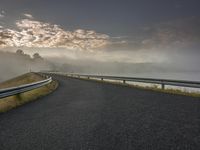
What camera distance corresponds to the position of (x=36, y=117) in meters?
7.91

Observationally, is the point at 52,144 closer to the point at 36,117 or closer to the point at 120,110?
the point at 36,117

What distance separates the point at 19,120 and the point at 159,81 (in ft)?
39.5

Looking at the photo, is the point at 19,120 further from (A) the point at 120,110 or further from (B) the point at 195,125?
(B) the point at 195,125

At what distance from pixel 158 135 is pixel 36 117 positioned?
171 inches

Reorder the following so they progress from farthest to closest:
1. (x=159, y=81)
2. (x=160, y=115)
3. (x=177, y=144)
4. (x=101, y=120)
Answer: (x=159, y=81) → (x=160, y=115) → (x=101, y=120) → (x=177, y=144)

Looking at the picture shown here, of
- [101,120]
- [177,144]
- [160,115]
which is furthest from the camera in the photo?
[160,115]

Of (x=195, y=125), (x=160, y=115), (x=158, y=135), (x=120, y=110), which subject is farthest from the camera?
(x=120, y=110)

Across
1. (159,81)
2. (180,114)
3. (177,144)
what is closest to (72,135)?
(177,144)

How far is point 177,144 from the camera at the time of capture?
4621 mm

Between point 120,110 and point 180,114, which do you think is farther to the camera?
point 120,110

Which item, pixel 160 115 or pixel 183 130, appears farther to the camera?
pixel 160 115

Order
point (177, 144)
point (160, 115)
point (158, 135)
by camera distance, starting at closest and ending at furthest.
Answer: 1. point (177, 144)
2. point (158, 135)
3. point (160, 115)

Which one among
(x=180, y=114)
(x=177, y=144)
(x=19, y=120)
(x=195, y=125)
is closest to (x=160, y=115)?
(x=180, y=114)

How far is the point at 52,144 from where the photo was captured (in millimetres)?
4867
